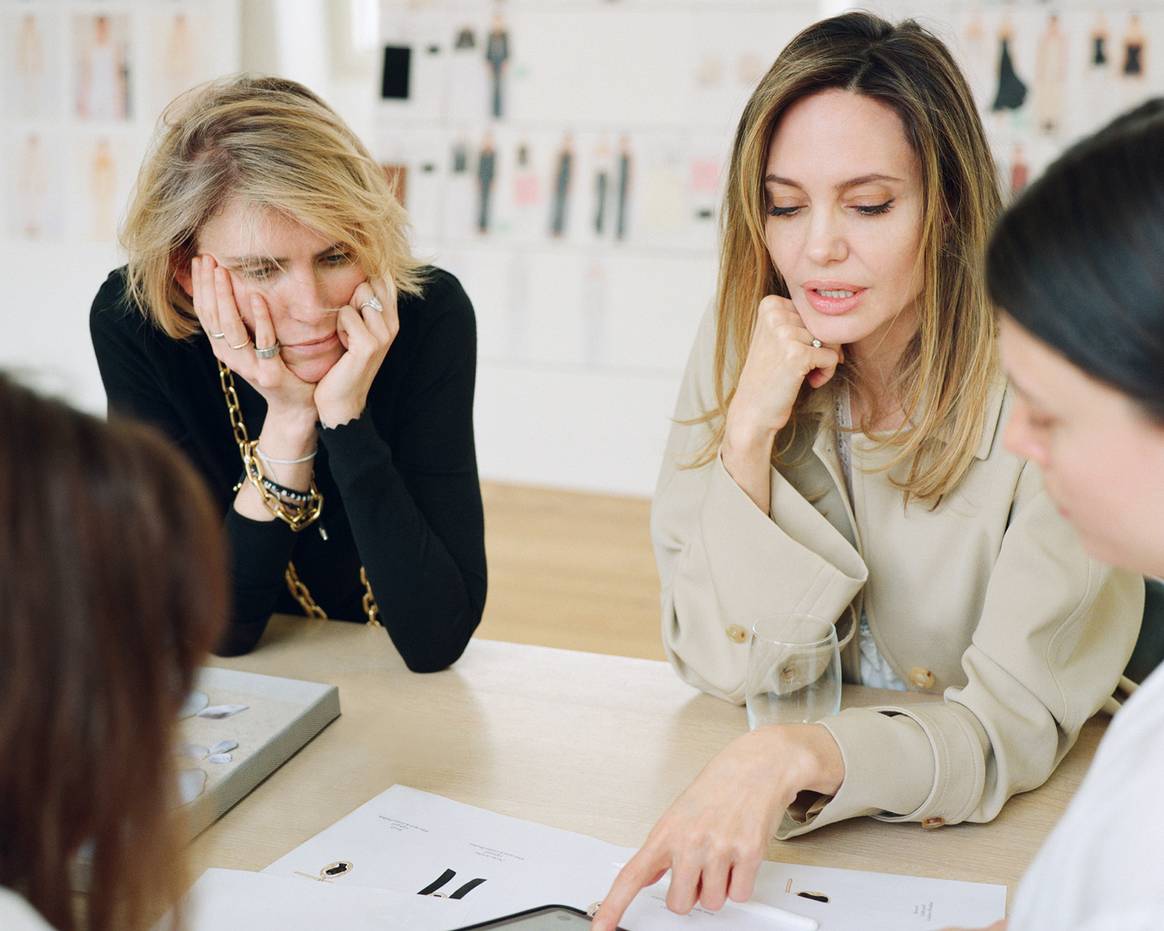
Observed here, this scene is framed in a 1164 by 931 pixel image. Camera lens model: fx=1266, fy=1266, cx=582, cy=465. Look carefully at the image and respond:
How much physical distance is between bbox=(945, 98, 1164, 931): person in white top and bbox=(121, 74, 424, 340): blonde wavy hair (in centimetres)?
99

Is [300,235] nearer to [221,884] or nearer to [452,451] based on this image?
[452,451]

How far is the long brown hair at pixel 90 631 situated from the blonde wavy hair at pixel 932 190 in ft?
3.46

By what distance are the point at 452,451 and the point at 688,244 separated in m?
2.90

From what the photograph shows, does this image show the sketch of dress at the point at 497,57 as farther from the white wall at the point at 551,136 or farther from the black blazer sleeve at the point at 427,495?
the black blazer sleeve at the point at 427,495

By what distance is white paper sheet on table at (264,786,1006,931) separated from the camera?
3.51ft

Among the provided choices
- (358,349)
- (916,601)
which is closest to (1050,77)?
(916,601)

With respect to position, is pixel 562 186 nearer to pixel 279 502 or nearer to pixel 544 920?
pixel 279 502

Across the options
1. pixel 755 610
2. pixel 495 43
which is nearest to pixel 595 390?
pixel 495 43

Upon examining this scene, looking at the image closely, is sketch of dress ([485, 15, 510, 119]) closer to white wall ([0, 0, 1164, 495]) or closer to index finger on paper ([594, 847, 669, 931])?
white wall ([0, 0, 1164, 495])

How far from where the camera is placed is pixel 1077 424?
2.68 feet

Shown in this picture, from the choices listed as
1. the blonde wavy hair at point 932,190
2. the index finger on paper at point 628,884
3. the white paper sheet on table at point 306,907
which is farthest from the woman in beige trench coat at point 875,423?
the white paper sheet on table at point 306,907

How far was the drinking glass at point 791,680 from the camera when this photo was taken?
1.22 m

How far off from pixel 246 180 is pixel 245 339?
0.22 meters

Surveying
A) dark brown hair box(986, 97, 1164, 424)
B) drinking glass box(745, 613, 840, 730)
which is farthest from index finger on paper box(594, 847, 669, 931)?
dark brown hair box(986, 97, 1164, 424)
